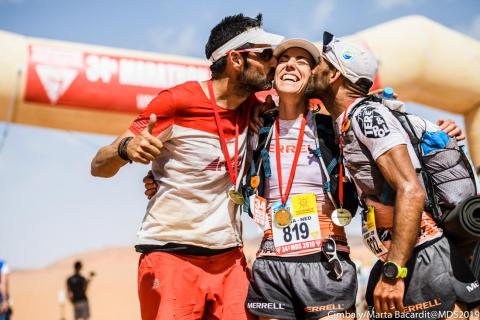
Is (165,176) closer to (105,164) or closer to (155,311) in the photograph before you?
(105,164)

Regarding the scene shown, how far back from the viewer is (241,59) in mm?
3719

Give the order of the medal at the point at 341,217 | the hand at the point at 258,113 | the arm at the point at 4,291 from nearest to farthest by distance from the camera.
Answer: the medal at the point at 341,217
the hand at the point at 258,113
the arm at the point at 4,291

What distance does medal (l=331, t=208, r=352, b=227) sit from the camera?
327cm

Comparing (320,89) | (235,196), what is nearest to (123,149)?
(235,196)

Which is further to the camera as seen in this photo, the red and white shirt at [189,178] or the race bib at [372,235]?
the red and white shirt at [189,178]

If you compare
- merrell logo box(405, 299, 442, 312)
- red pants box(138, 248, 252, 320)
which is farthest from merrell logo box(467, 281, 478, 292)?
red pants box(138, 248, 252, 320)

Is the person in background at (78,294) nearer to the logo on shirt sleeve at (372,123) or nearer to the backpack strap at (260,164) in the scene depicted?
the backpack strap at (260,164)

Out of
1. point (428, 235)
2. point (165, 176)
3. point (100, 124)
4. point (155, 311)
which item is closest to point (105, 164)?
point (165, 176)

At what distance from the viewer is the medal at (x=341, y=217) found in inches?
129

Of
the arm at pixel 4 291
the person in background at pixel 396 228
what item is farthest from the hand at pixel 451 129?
the arm at pixel 4 291

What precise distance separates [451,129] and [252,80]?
1.08m

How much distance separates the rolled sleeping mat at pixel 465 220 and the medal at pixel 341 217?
1.51 feet

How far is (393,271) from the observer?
2.93 metres

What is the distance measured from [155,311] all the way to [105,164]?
79 centimetres
